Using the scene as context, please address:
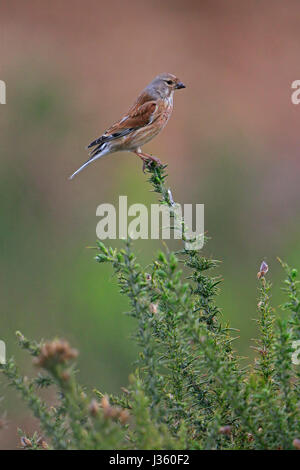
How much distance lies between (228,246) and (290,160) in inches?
69.0

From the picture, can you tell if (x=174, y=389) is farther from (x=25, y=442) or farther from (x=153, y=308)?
(x=25, y=442)

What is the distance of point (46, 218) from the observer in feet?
17.7

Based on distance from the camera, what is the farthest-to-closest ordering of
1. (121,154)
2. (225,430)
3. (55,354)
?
(121,154)
(225,430)
(55,354)

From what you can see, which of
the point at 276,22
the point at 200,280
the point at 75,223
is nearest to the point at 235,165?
the point at 75,223

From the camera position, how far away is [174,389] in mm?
1465

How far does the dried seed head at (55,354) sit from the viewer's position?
1.04 metres

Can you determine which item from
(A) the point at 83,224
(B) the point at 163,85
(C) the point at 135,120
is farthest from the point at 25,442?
(A) the point at 83,224

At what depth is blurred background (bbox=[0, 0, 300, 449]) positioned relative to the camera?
443 cm

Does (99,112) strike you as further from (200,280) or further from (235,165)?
(200,280)

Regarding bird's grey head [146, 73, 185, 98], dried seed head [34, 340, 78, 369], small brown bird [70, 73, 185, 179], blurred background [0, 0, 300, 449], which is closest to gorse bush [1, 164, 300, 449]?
dried seed head [34, 340, 78, 369]

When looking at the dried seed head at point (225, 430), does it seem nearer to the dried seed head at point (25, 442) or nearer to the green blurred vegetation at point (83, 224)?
the dried seed head at point (25, 442)

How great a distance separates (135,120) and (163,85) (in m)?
0.29

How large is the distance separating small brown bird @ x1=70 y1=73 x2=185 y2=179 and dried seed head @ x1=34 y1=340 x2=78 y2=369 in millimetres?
2823

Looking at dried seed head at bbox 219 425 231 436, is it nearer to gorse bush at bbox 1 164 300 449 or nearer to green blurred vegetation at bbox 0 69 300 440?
gorse bush at bbox 1 164 300 449
